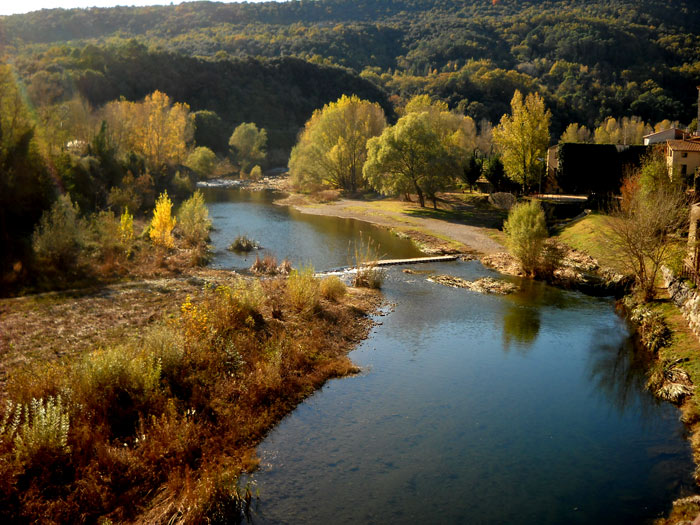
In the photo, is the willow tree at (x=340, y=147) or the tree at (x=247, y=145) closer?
the willow tree at (x=340, y=147)

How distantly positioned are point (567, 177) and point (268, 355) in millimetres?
35703

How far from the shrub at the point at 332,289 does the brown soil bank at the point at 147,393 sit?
200 centimetres

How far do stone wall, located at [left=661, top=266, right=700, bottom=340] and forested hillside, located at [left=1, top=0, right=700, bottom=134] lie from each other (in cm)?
8572

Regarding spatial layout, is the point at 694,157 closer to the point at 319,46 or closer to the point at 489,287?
the point at 489,287

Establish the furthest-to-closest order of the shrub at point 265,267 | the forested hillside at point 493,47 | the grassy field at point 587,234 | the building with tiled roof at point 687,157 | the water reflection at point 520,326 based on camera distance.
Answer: the forested hillside at point 493,47, the building with tiled roof at point 687,157, the grassy field at point 587,234, the shrub at point 265,267, the water reflection at point 520,326

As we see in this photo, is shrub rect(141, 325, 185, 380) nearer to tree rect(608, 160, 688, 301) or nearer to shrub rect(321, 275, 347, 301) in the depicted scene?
shrub rect(321, 275, 347, 301)

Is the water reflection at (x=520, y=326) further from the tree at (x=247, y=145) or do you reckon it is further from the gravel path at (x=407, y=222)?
the tree at (x=247, y=145)

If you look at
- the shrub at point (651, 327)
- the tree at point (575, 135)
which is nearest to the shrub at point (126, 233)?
the shrub at point (651, 327)

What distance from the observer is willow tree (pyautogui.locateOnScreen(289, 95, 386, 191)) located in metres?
57.0

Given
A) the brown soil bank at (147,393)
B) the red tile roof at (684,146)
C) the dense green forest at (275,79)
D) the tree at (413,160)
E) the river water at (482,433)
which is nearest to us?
the brown soil bank at (147,393)

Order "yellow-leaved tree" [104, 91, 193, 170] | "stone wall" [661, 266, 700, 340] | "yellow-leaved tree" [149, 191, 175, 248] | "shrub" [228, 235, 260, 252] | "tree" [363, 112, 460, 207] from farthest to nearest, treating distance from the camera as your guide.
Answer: "yellow-leaved tree" [104, 91, 193, 170] → "tree" [363, 112, 460, 207] → "shrub" [228, 235, 260, 252] → "yellow-leaved tree" [149, 191, 175, 248] → "stone wall" [661, 266, 700, 340]

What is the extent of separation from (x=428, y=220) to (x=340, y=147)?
62.5 feet

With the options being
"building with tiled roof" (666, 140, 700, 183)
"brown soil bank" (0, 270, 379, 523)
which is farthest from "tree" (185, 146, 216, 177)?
"building with tiled roof" (666, 140, 700, 183)

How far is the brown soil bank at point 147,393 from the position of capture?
9.08m
